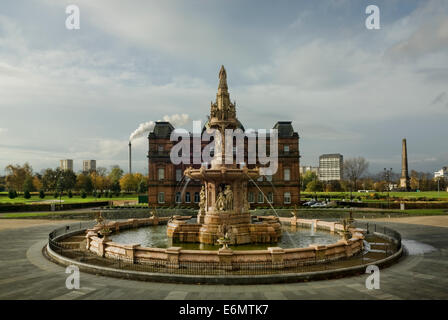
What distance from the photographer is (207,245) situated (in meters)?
21.0

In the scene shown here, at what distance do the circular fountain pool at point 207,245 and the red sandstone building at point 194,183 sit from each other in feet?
111

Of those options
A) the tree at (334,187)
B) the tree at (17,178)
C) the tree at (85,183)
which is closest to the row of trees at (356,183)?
the tree at (334,187)

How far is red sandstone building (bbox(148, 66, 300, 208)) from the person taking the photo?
63.0m

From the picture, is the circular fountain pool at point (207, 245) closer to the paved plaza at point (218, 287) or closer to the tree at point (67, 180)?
the paved plaza at point (218, 287)

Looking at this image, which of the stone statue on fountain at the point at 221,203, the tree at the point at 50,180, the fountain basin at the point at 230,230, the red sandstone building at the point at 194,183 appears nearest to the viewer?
the fountain basin at the point at 230,230

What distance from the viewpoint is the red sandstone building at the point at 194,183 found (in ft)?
207

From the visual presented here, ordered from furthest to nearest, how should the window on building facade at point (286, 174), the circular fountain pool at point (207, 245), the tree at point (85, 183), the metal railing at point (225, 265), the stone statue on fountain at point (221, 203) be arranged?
the tree at point (85, 183), the window on building facade at point (286, 174), the stone statue on fountain at point (221, 203), the circular fountain pool at point (207, 245), the metal railing at point (225, 265)

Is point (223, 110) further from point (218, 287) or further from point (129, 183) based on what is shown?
point (129, 183)

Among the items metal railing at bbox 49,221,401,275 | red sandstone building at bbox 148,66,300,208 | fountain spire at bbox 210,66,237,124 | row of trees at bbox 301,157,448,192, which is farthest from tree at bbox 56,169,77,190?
metal railing at bbox 49,221,401,275

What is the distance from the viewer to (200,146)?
216 ft

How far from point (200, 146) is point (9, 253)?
47.4 m

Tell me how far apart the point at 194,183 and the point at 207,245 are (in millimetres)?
43396
